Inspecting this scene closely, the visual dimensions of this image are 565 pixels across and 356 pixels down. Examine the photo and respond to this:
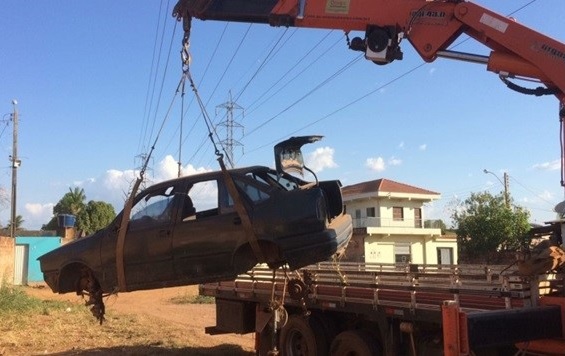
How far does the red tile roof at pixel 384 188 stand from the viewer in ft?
125

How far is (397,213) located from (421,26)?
3284 centimetres

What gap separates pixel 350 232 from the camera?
637 cm

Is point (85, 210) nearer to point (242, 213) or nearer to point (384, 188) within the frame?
point (384, 188)

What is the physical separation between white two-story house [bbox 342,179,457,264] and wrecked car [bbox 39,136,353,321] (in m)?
28.1

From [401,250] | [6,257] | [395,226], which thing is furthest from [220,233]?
[395,226]

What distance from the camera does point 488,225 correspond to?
36531 mm

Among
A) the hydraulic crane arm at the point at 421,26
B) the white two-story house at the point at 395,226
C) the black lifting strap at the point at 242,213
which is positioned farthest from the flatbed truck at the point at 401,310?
the white two-story house at the point at 395,226

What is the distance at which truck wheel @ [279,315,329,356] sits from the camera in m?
8.44

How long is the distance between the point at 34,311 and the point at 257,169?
51.3ft

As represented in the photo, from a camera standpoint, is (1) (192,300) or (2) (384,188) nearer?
(1) (192,300)

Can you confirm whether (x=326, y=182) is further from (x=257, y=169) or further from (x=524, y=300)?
(x=524, y=300)

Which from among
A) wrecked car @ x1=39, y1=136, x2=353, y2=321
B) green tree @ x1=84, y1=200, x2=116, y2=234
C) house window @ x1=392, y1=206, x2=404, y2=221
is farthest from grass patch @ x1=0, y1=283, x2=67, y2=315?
green tree @ x1=84, y1=200, x2=116, y2=234

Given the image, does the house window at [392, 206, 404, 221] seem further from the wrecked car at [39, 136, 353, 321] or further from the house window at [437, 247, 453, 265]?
the wrecked car at [39, 136, 353, 321]

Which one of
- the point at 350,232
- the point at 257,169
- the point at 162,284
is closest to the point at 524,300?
the point at 350,232
